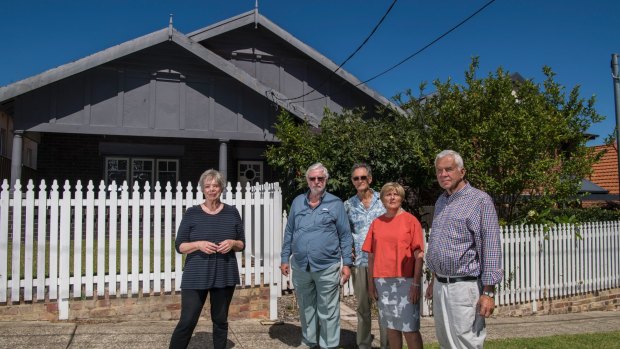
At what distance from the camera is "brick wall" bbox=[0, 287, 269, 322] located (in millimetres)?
5535

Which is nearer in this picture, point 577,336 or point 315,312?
point 315,312

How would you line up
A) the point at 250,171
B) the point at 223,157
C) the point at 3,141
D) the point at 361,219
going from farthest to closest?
the point at 3,141
the point at 250,171
the point at 223,157
the point at 361,219

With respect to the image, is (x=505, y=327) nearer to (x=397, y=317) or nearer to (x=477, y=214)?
(x=397, y=317)

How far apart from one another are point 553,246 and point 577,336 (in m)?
2.56

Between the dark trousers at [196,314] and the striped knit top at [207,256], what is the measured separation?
88 mm

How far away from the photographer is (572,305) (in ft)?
29.0

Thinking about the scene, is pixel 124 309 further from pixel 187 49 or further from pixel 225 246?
pixel 187 49

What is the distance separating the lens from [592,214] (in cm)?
1225

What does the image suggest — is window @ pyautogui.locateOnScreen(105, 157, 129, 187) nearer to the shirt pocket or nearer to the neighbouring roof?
the shirt pocket

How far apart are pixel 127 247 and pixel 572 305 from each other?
740cm

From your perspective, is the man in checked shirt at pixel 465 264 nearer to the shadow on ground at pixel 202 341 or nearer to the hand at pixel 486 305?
the hand at pixel 486 305

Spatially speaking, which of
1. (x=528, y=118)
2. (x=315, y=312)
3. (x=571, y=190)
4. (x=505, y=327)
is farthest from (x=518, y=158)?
(x=315, y=312)

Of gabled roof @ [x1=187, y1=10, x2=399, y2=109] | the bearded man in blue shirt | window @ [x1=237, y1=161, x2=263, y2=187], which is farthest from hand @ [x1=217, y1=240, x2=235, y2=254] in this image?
window @ [x1=237, y1=161, x2=263, y2=187]

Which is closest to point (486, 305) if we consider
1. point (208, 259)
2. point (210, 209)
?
point (208, 259)
